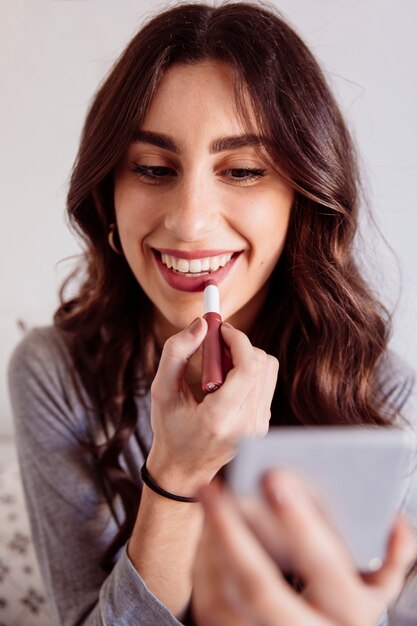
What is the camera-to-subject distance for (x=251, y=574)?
317mm

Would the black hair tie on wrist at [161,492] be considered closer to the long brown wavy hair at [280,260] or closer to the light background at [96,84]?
the long brown wavy hair at [280,260]

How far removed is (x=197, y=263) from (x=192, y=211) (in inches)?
3.1

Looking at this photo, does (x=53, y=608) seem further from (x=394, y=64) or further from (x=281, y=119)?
(x=394, y=64)

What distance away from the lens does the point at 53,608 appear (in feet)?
2.69

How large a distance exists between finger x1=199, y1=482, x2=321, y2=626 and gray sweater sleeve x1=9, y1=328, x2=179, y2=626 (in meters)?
0.44

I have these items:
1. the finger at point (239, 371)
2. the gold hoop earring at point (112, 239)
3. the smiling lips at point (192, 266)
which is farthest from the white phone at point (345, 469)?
the gold hoop earring at point (112, 239)

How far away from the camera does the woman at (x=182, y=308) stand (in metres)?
0.64

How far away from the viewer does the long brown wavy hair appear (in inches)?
26.9

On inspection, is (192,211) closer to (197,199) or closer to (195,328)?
(197,199)

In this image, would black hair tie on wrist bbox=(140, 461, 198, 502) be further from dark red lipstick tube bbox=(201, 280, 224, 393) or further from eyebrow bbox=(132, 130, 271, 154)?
eyebrow bbox=(132, 130, 271, 154)

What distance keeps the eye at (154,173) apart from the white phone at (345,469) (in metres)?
0.44

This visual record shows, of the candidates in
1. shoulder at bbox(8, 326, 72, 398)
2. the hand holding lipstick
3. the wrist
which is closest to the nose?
the hand holding lipstick

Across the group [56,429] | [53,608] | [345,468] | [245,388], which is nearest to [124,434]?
[56,429]

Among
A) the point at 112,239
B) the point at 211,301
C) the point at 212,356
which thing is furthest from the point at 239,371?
the point at 112,239
